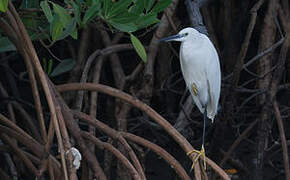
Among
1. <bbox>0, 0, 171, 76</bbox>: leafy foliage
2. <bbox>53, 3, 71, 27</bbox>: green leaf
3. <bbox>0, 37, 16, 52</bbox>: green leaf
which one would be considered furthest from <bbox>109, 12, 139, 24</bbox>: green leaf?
<bbox>0, 37, 16, 52</bbox>: green leaf

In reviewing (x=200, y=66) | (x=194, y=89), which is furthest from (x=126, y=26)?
(x=194, y=89)

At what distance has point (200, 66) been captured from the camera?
1.93 m

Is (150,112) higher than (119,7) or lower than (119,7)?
lower

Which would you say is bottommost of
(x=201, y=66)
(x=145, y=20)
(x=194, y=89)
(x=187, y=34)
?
(x=194, y=89)

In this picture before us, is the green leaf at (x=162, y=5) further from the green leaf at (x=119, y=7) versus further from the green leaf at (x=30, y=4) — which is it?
the green leaf at (x=30, y=4)

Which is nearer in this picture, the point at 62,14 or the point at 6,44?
the point at 62,14

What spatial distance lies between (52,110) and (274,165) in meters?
1.53

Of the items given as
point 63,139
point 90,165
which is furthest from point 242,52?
point 63,139

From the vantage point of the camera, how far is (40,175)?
1401 mm

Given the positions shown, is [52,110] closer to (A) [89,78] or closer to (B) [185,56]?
(B) [185,56]

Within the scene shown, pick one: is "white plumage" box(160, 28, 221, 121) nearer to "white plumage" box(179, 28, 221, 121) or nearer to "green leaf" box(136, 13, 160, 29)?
"white plumage" box(179, 28, 221, 121)

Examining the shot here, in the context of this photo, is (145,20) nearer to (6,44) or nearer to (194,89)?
(6,44)

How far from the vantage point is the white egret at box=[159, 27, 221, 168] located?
1.81m

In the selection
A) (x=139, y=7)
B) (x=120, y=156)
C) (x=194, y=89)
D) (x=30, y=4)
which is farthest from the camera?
(x=194, y=89)
